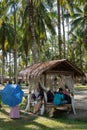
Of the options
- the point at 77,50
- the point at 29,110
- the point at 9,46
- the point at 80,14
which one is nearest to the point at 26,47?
the point at 9,46

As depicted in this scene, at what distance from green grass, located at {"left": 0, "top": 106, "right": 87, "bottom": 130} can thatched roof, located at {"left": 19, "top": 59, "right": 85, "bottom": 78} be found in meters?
2.24

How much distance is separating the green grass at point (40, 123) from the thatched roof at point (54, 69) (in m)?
2.24

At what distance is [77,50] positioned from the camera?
70312 millimetres

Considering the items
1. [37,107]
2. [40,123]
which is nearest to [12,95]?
[37,107]

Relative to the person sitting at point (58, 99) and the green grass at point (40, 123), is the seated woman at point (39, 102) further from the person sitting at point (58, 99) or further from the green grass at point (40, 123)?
the green grass at point (40, 123)

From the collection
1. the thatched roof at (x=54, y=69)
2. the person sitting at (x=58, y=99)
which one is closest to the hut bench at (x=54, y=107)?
the person sitting at (x=58, y=99)

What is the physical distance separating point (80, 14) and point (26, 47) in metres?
9.42

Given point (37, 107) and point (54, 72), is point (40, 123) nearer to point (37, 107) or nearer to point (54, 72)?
point (37, 107)

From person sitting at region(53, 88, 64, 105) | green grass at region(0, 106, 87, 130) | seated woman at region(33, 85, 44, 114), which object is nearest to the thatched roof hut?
seated woman at region(33, 85, 44, 114)

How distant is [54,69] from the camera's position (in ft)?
62.8

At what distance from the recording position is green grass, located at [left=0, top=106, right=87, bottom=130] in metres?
14.5

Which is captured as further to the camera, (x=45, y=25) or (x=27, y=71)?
(x=45, y=25)

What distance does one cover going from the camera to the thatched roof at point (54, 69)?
18188 millimetres

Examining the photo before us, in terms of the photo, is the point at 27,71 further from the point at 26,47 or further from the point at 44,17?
the point at 26,47
